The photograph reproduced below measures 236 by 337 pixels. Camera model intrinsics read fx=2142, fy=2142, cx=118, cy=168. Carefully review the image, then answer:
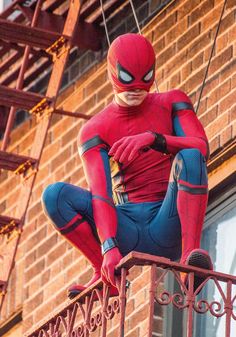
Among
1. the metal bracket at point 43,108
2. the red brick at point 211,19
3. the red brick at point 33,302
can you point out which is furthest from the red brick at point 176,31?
the red brick at point 33,302

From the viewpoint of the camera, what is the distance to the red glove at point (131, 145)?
45.3 ft

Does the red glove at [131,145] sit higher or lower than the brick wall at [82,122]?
lower

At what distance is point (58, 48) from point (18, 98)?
62 cm

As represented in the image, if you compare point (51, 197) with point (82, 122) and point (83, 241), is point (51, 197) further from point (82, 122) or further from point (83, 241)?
point (82, 122)

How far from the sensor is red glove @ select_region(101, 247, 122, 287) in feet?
45.0

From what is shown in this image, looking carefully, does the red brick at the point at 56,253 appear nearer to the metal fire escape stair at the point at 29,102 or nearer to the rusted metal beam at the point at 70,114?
the metal fire escape stair at the point at 29,102

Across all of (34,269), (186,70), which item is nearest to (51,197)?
(186,70)

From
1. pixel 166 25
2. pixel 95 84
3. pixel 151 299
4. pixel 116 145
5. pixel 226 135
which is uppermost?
pixel 95 84

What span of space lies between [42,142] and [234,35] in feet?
6.04

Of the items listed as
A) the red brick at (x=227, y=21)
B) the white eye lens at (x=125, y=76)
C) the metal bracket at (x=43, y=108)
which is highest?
the red brick at (x=227, y=21)

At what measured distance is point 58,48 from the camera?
17484 millimetres

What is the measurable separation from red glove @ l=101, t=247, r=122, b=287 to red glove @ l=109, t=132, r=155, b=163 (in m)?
0.61

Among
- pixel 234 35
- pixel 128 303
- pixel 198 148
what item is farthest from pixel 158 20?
pixel 198 148

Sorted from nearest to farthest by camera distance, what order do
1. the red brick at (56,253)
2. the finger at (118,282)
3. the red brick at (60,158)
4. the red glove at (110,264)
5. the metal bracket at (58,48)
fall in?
1. the finger at (118,282)
2. the red glove at (110,264)
3. the metal bracket at (58,48)
4. the red brick at (56,253)
5. the red brick at (60,158)
